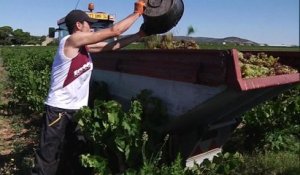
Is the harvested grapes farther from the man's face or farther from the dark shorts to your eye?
the dark shorts

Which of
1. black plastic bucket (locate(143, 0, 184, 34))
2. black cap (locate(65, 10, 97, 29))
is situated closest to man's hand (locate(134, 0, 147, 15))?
black plastic bucket (locate(143, 0, 184, 34))

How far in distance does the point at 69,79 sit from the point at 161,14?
3.69 feet

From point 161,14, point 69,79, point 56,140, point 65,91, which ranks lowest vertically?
point 56,140

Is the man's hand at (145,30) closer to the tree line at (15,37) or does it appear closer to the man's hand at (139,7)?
the man's hand at (139,7)

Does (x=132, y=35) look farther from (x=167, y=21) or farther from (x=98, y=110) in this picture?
(x=98, y=110)

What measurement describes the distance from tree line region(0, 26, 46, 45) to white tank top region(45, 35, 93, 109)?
9804 cm

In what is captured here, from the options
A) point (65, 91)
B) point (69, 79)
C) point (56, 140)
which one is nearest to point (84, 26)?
point (69, 79)

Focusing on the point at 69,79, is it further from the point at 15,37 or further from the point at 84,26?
the point at 15,37

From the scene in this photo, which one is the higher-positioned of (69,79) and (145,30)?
(145,30)

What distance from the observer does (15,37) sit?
10412 centimetres

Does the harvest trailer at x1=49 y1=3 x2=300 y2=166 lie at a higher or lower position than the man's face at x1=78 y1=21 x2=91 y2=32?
lower

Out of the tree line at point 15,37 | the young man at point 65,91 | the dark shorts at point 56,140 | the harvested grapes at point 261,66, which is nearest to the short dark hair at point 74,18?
the young man at point 65,91

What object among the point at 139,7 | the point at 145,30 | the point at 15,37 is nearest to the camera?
the point at 139,7

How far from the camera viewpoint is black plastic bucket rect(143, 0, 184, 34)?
4086 mm
